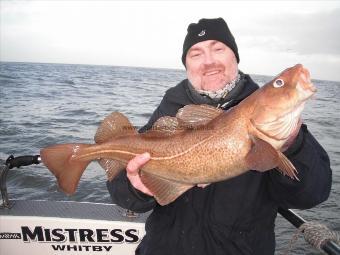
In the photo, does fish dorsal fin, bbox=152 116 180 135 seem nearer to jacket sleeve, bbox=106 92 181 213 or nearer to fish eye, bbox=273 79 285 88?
jacket sleeve, bbox=106 92 181 213

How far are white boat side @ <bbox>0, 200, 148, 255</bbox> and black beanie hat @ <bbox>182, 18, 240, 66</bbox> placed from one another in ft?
7.47

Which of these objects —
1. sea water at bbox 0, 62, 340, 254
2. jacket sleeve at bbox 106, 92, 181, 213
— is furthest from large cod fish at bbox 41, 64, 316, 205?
sea water at bbox 0, 62, 340, 254

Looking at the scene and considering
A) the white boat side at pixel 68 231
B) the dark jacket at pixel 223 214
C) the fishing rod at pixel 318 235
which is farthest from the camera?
the white boat side at pixel 68 231

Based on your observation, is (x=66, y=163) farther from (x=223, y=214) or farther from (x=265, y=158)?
(x=265, y=158)

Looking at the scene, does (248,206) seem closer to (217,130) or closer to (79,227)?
(217,130)

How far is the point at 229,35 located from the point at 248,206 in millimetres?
2041

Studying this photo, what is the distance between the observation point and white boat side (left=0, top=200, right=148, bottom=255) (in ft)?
14.8

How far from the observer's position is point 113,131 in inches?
129

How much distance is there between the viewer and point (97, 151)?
10.7 ft

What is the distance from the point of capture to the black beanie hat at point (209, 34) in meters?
4.05

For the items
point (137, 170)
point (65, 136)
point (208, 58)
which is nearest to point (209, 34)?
point (208, 58)

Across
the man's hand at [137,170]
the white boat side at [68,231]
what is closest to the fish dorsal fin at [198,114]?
the man's hand at [137,170]

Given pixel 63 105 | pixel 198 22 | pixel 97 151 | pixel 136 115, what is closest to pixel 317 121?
pixel 136 115

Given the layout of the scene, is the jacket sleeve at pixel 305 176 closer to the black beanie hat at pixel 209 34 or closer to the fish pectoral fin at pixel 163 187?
the fish pectoral fin at pixel 163 187
